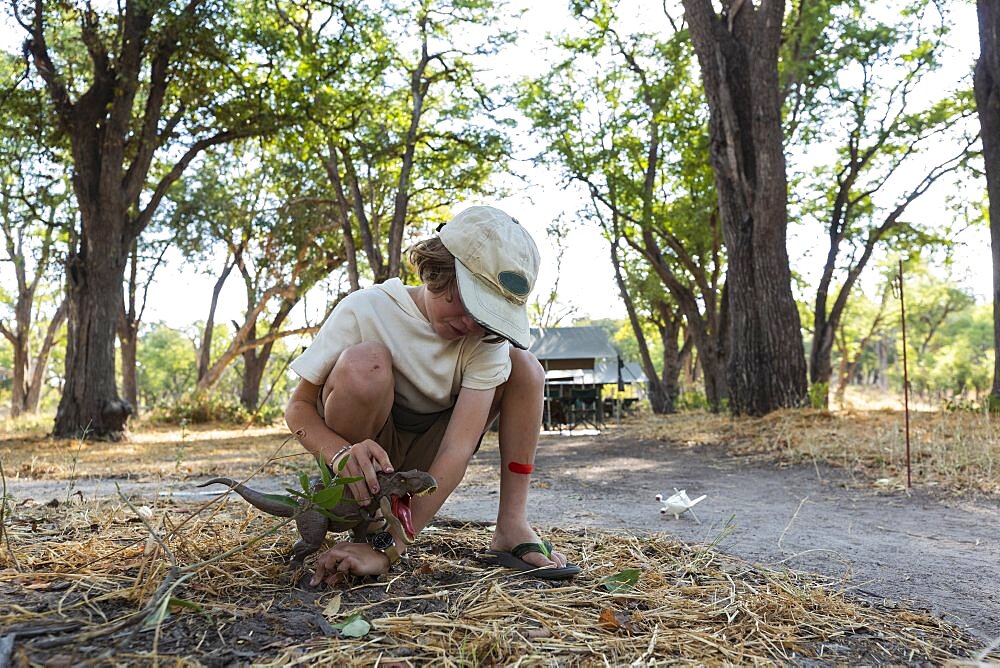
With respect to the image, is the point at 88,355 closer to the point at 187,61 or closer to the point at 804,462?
the point at 187,61

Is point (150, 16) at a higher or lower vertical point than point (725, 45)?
higher

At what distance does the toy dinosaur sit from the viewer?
2.00 meters

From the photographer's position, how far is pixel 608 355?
29141 mm

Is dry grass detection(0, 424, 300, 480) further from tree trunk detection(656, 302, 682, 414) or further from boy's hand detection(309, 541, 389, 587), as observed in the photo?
tree trunk detection(656, 302, 682, 414)

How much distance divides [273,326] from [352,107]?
11079mm

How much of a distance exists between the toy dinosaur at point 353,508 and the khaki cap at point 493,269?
48 centimetres

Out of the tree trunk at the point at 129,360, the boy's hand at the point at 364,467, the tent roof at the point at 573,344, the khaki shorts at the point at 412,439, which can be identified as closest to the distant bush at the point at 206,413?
the tree trunk at the point at 129,360

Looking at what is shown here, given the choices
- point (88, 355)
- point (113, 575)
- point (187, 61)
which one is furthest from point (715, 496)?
point (187, 61)

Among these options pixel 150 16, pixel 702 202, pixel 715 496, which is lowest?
pixel 715 496

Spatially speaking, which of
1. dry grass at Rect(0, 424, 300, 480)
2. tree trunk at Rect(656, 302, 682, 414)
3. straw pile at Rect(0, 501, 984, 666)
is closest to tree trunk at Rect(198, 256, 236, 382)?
dry grass at Rect(0, 424, 300, 480)

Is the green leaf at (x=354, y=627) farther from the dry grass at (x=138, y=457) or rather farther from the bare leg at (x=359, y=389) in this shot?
the dry grass at (x=138, y=457)

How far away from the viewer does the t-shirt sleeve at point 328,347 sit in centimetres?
228

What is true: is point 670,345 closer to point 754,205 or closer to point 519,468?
point 754,205

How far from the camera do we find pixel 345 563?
206 centimetres
